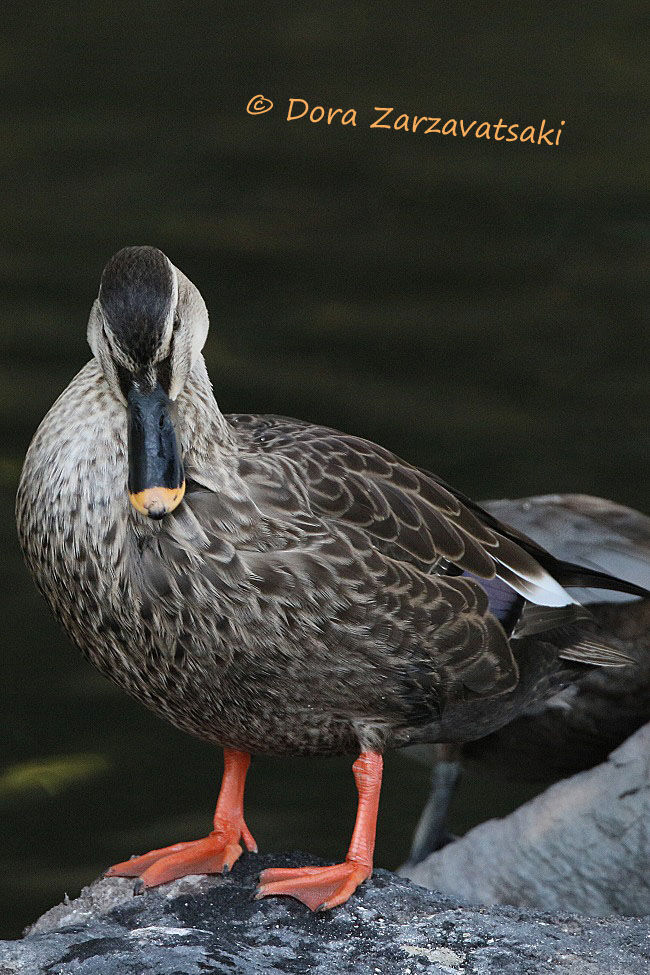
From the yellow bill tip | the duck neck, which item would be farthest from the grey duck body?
the yellow bill tip

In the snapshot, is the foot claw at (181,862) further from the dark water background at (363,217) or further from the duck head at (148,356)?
the dark water background at (363,217)

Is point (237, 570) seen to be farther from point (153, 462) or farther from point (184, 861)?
point (184, 861)

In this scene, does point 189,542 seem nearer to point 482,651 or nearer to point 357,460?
point 357,460

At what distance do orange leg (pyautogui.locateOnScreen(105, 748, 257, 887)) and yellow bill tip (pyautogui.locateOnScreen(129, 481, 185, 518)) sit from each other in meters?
0.90

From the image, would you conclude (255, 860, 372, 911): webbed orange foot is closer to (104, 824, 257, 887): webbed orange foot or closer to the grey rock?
(104, 824, 257, 887): webbed orange foot

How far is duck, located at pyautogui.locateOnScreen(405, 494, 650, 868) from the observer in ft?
14.2

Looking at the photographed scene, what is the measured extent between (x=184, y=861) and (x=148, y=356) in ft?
3.88

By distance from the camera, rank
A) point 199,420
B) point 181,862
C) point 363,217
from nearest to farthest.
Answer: point 199,420 → point 181,862 → point 363,217

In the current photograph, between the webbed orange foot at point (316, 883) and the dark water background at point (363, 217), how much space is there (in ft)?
8.56

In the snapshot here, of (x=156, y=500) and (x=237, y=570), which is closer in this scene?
(x=156, y=500)

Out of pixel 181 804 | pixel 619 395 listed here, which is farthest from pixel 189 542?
pixel 619 395

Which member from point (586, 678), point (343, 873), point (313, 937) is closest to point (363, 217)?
point (586, 678)

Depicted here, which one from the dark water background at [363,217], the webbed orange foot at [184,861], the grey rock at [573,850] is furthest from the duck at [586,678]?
the dark water background at [363,217]

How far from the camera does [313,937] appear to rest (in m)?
3.02
